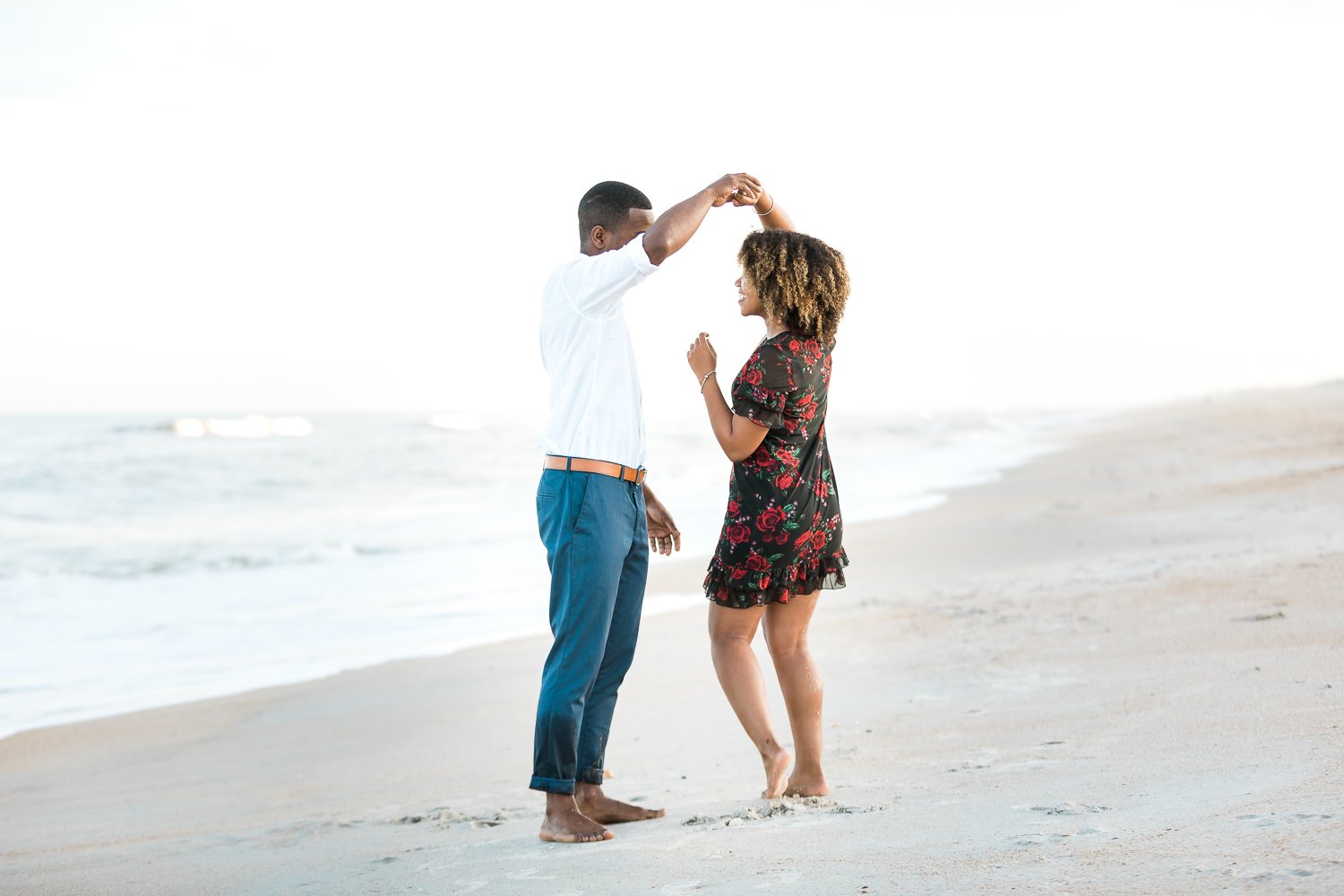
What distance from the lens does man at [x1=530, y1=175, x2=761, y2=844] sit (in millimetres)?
3100

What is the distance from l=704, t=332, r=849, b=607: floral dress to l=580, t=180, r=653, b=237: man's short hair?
57 cm

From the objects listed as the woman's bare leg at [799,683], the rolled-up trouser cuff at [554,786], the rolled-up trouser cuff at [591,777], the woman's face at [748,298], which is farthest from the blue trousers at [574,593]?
the woman's face at [748,298]

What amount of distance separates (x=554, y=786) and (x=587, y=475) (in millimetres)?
872


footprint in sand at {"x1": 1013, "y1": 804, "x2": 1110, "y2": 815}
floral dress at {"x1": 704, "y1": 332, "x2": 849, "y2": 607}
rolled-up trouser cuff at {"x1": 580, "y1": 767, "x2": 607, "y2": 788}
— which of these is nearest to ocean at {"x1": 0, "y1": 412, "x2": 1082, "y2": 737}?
rolled-up trouser cuff at {"x1": 580, "y1": 767, "x2": 607, "y2": 788}

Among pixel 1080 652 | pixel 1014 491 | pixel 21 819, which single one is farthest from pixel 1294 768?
pixel 1014 491

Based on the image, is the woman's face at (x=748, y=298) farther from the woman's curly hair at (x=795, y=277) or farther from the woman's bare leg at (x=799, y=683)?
the woman's bare leg at (x=799, y=683)

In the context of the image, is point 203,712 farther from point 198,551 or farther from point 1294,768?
point 198,551

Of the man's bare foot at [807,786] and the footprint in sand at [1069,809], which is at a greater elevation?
the footprint in sand at [1069,809]

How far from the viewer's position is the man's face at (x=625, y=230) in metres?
3.26

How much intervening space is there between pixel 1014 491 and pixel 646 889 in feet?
41.9

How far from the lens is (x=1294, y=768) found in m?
2.72

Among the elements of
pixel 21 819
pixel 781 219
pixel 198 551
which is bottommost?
pixel 21 819

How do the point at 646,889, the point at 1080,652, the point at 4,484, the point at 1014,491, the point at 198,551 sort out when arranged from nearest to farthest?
the point at 646,889, the point at 1080,652, the point at 198,551, the point at 1014,491, the point at 4,484

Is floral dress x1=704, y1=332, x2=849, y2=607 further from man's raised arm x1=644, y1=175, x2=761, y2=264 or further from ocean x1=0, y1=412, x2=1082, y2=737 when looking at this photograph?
ocean x1=0, y1=412, x2=1082, y2=737
